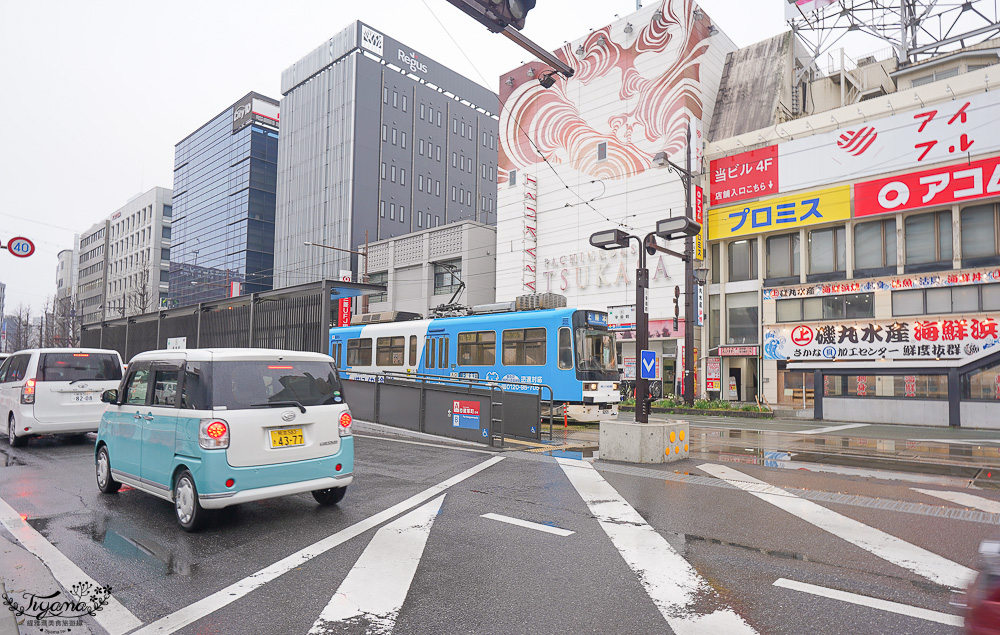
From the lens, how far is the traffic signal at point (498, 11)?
5086 millimetres

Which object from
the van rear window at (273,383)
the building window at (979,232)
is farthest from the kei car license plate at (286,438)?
the building window at (979,232)

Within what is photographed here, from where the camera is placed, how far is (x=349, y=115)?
214 feet

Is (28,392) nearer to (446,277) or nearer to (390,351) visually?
(390,351)

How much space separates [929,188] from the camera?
2616 centimetres

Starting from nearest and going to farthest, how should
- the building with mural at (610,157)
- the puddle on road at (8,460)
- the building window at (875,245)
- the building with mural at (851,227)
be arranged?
the puddle on road at (8,460) → the building with mural at (851,227) → the building window at (875,245) → the building with mural at (610,157)

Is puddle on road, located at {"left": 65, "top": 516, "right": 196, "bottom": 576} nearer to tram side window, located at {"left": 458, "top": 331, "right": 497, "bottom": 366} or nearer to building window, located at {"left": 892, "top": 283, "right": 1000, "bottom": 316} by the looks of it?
tram side window, located at {"left": 458, "top": 331, "right": 497, "bottom": 366}

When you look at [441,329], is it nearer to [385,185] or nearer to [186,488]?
[186,488]

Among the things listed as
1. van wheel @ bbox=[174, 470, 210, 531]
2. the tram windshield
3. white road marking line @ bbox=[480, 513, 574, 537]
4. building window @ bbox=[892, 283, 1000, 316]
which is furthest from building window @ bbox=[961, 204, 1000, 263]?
van wheel @ bbox=[174, 470, 210, 531]

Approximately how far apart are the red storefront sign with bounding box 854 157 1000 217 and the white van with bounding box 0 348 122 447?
1163 inches

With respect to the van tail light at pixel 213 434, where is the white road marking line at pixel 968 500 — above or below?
below

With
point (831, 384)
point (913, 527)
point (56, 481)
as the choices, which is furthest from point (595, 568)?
point (831, 384)

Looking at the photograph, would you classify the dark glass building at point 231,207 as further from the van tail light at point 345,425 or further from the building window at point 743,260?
the van tail light at point 345,425

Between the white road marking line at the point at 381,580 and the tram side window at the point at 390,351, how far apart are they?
14023 millimetres

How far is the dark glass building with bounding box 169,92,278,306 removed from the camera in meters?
79.4
